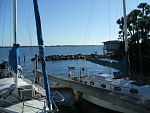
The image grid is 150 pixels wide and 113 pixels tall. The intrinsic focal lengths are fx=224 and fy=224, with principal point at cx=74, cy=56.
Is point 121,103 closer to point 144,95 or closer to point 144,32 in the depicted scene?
point 144,95

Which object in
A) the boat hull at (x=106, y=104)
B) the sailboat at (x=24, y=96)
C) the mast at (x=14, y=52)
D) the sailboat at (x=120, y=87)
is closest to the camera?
the sailboat at (x=24, y=96)

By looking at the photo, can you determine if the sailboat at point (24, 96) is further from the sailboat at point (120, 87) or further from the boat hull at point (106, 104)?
the boat hull at point (106, 104)

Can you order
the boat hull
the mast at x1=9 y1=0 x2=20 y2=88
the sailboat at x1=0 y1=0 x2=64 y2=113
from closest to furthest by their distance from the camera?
the sailboat at x1=0 y1=0 x2=64 y2=113
the mast at x1=9 y1=0 x2=20 y2=88
the boat hull

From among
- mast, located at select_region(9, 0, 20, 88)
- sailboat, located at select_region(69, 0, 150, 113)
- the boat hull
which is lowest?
the boat hull

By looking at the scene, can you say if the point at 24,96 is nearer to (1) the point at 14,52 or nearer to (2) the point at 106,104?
(1) the point at 14,52

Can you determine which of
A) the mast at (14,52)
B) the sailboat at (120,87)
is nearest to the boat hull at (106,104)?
the sailboat at (120,87)

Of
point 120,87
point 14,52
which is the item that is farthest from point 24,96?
point 120,87

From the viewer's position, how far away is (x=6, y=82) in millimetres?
15125

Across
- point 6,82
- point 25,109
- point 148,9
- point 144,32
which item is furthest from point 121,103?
point 148,9

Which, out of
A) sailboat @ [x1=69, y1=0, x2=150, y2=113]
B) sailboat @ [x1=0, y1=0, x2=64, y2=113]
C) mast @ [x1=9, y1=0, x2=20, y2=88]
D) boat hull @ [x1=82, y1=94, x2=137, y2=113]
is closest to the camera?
sailboat @ [x1=0, y1=0, x2=64, y2=113]

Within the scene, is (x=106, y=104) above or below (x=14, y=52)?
below

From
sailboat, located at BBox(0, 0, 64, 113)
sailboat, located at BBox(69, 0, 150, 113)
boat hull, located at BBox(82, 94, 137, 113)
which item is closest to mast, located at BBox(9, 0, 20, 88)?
sailboat, located at BBox(0, 0, 64, 113)

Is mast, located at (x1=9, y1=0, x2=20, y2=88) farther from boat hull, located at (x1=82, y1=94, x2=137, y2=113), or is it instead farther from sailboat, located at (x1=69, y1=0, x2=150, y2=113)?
boat hull, located at (x1=82, y1=94, x2=137, y2=113)

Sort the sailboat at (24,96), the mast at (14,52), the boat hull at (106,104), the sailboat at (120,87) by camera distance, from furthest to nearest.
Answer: the boat hull at (106,104) → the sailboat at (120,87) → the mast at (14,52) → the sailboat at (24,96)
